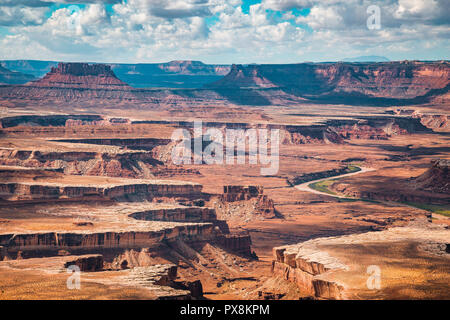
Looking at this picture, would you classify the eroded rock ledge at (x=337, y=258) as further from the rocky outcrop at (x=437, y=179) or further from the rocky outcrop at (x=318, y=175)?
the rocky outcrop at (x=318, y=175)

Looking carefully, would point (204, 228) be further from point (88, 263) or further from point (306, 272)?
point (306, 272)

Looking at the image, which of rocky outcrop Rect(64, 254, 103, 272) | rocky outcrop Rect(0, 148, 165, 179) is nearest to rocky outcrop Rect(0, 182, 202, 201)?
rocky outcrop Rect(0, 148, 165, 179)

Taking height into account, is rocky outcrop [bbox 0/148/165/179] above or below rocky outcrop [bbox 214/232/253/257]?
above

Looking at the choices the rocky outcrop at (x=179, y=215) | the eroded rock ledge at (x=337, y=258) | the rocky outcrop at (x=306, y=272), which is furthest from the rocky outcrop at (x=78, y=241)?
the eroded rock ledge at (x=337, y=258)

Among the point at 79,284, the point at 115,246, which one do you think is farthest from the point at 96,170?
the point at 79,284

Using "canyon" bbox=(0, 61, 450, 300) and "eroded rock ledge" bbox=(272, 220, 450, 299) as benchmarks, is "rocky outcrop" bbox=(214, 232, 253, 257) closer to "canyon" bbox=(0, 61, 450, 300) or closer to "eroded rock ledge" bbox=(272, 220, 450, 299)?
"canyon" bbox=(0, 61, 450, 300)

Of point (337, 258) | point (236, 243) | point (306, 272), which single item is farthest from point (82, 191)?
point (337, 258)

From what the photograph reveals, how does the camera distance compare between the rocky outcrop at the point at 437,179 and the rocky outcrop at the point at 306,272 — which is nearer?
the rocky outcrop at the point at 306,272
